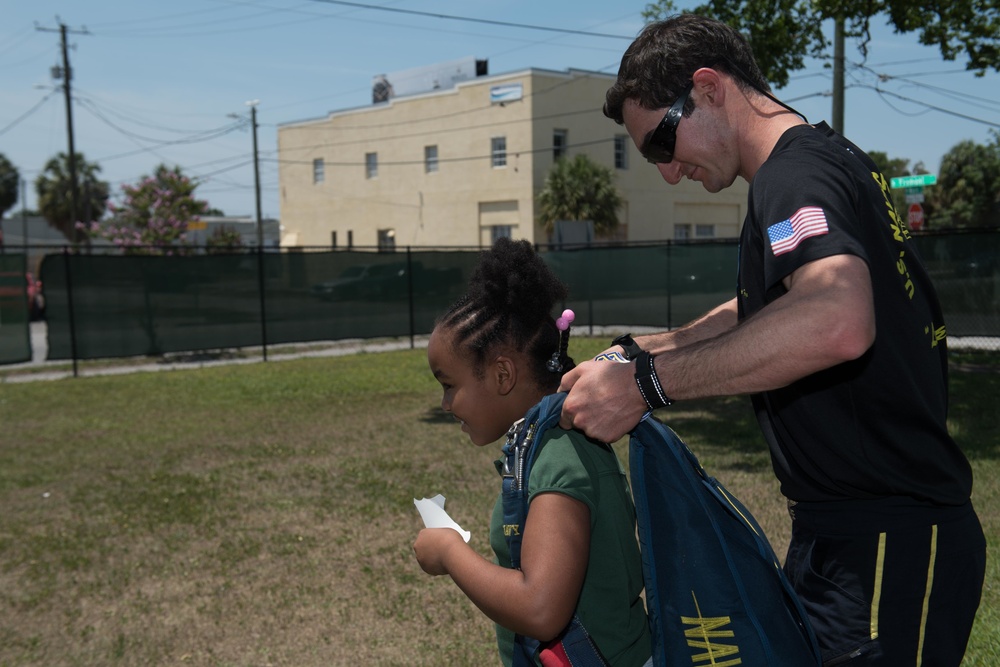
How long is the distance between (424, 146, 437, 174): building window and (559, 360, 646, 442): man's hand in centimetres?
4230

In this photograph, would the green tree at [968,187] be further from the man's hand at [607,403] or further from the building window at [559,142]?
the man's hand at [607,403]

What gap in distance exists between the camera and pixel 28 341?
50.8 ft

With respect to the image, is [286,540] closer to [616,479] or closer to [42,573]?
[42,573]

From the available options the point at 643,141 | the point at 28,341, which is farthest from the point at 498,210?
the point at 643,141

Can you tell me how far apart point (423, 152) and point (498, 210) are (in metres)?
5.80

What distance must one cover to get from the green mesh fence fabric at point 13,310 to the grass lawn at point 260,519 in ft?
11.7

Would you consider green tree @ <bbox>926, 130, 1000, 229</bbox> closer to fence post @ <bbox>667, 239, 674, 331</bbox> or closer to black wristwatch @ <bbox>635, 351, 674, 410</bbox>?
fence post @ <bbox>667, 239, 674, 331</bbox>

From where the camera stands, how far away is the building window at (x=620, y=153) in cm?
4134

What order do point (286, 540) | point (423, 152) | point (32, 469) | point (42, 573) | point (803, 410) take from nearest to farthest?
point (803, 410) < point (42, 573) < point (286, 540) < point (32, 469) < point (423, 152)

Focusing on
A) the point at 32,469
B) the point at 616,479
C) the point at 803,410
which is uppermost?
the point at 803,410

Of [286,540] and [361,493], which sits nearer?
[286,540]

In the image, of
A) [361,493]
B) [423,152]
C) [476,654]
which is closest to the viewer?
[476,654]

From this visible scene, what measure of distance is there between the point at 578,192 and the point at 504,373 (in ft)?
117

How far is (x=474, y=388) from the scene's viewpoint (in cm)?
212
